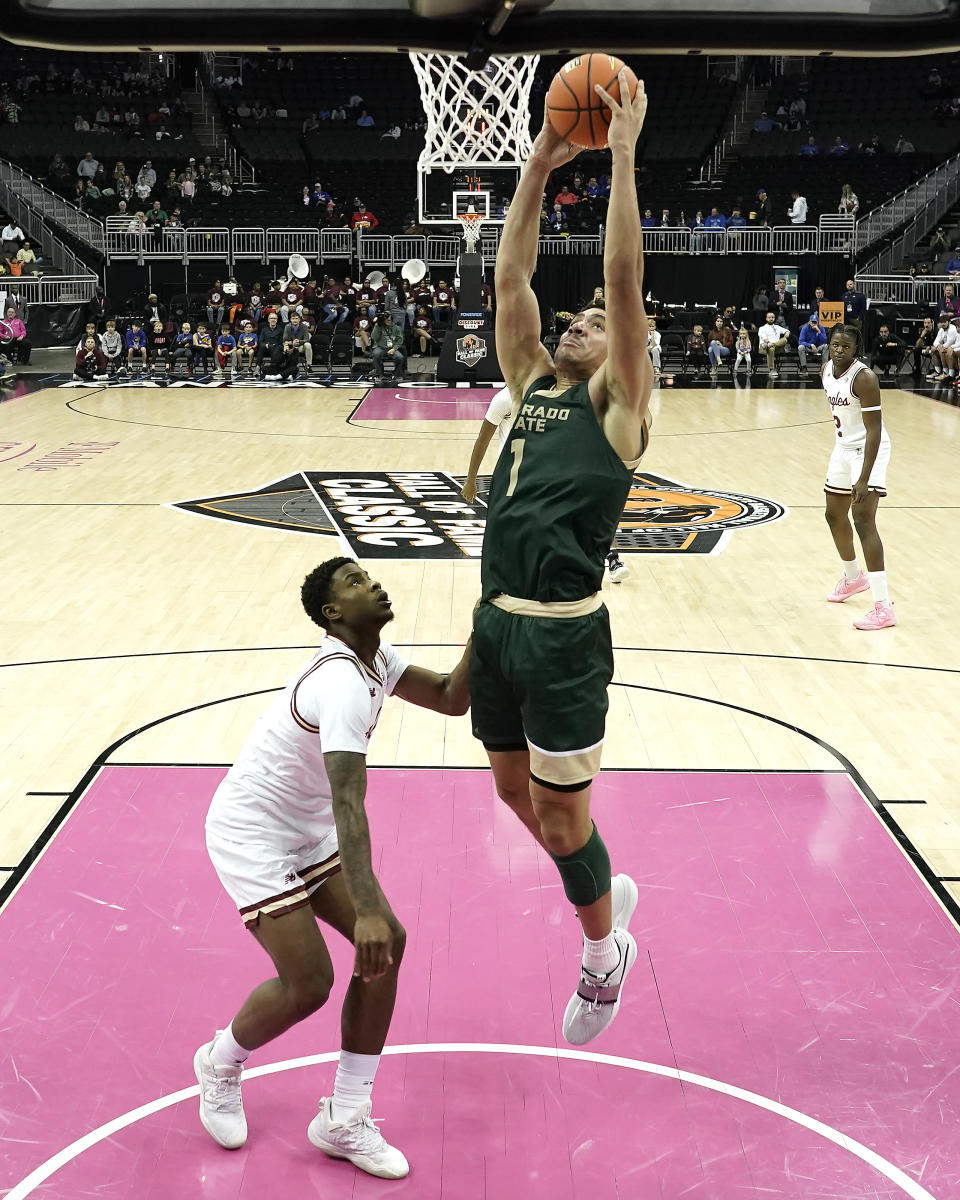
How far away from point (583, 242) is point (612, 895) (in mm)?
25774

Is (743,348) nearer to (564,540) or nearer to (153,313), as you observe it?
(153,313)

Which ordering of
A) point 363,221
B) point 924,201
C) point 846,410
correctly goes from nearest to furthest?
1. point 846,410
2. point 363,221
3. point 924,201

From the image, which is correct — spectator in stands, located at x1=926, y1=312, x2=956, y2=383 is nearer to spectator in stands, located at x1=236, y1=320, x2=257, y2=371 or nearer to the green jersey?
spectator in stands, located at x1=236, y1=320, x2=257, y2=371

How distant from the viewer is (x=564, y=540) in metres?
3.51

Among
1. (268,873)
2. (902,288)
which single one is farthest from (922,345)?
(268,873)

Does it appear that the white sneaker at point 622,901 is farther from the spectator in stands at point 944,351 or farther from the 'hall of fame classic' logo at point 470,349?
the spectator in stands at point 944,351

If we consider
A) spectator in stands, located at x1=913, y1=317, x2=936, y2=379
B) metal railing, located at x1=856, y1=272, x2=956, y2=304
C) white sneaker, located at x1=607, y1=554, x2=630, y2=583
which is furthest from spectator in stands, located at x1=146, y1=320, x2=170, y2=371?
white sneaker, located at x1=607, y1=554, x2=630, y2=583

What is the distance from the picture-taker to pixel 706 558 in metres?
10.4

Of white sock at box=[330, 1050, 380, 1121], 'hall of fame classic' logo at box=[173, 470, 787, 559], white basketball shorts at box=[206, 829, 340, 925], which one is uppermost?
white basketball shorts at box=[206, 829, 340, 925]

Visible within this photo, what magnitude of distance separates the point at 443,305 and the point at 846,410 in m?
19.2

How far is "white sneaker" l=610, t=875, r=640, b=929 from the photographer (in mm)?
4094

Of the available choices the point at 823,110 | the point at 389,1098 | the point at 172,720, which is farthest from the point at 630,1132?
the point at 823,110

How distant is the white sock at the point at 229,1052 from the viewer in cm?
337

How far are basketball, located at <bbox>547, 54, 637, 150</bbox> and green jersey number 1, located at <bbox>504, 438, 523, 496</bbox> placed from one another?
0.80 meters
